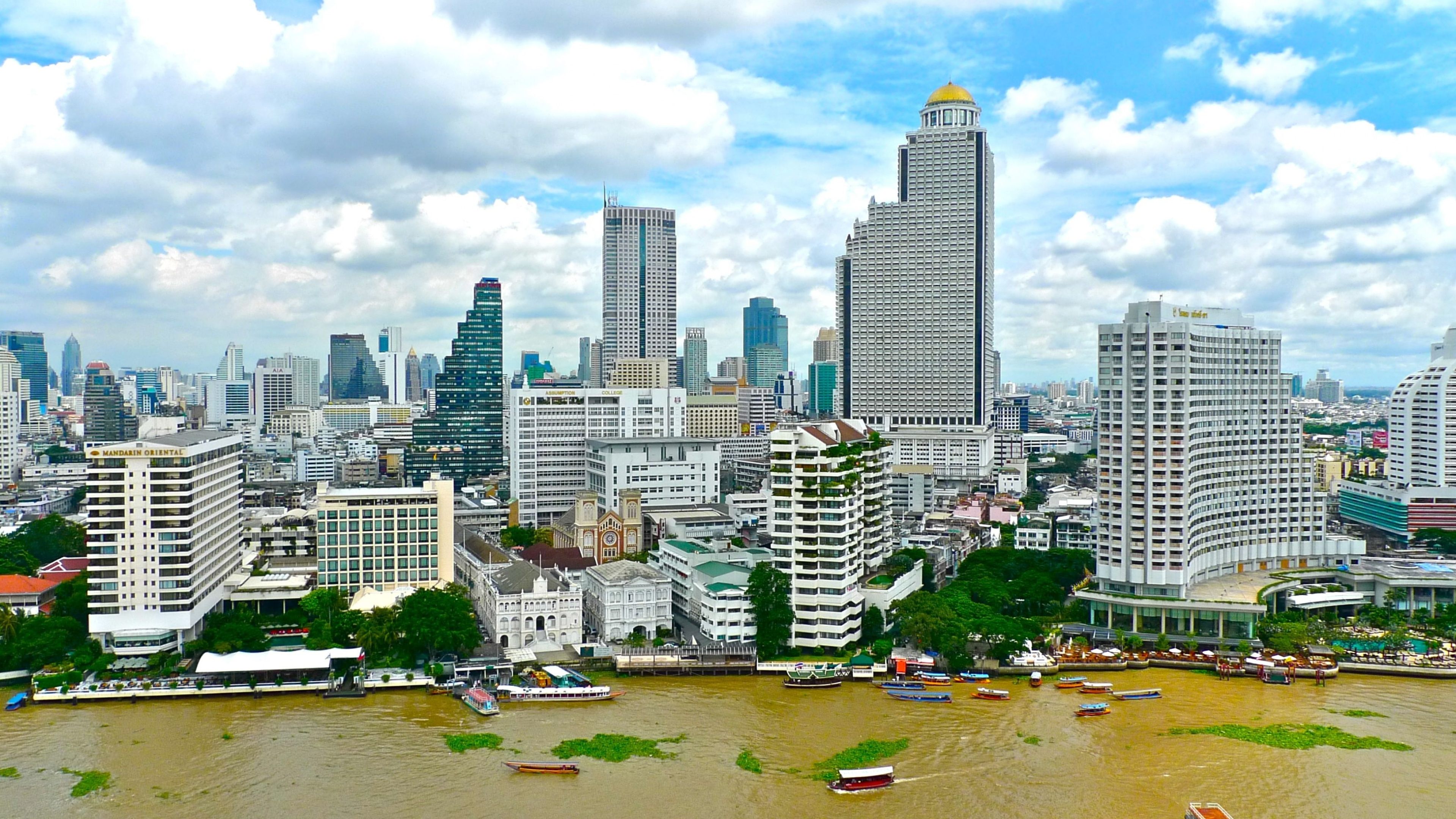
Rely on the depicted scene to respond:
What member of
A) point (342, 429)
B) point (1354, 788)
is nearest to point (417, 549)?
point (1354, 788)

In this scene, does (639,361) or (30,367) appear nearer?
(639,361)

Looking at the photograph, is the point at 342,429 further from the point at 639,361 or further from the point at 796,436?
the point at 796,436

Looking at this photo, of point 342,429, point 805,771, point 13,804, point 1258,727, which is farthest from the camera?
point 342,429

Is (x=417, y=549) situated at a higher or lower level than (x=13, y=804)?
higher

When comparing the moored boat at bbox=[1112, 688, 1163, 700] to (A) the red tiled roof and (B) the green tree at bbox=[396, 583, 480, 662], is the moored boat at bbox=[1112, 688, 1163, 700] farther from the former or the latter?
(A) the red tiled roof

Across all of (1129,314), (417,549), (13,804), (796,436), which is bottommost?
(13,804)

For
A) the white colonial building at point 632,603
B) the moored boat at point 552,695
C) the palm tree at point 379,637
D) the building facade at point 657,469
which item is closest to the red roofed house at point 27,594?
the palm tree at point 379,637

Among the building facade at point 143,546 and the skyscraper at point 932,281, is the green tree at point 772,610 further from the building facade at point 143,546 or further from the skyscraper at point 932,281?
the skyscraper at point 932,281

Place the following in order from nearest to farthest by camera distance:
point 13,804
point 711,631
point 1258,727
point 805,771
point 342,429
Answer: point 13,804 < point 805,771 < point 1258,727 < point 711,631 < point 342,429
